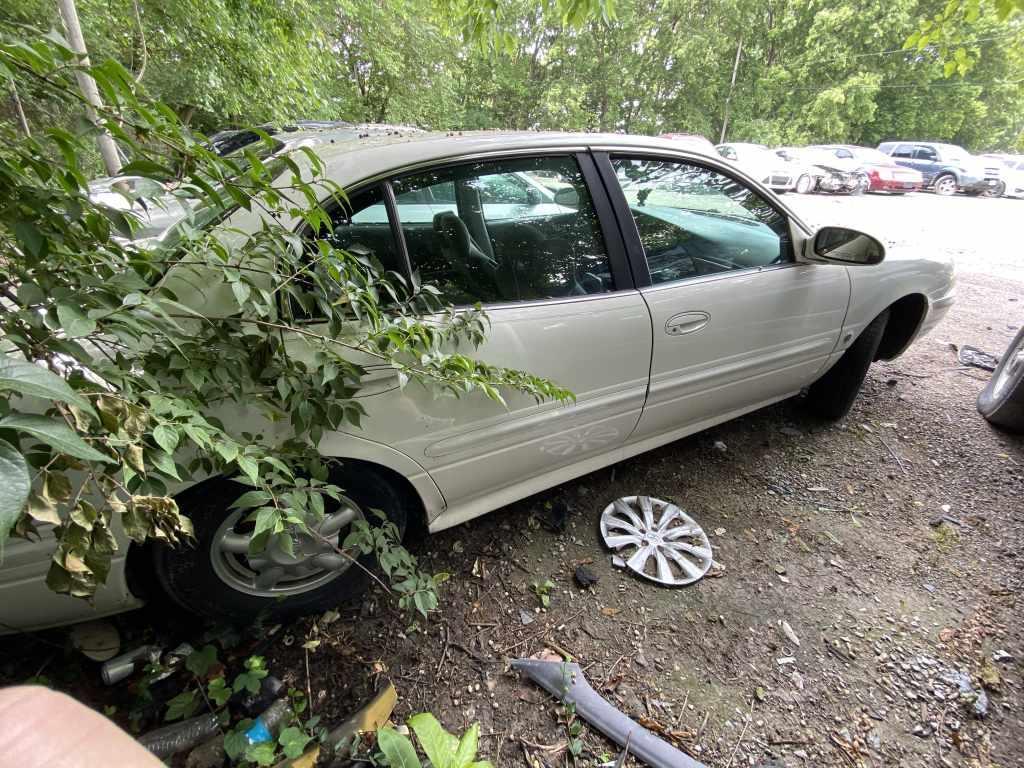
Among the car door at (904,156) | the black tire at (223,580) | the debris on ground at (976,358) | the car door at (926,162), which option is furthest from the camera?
the car door at (904,156)

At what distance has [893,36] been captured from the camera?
824 inches

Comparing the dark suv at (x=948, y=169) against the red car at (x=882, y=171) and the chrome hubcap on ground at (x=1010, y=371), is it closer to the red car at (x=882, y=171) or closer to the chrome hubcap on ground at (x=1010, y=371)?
the red car at (x=882, y=171)

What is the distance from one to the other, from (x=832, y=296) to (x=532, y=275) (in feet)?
5.64

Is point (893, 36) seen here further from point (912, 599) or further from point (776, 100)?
point (912, 599)

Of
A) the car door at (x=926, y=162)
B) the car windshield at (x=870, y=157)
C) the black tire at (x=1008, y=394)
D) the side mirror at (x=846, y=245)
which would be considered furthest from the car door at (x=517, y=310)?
the car door at (x=926, y=162)

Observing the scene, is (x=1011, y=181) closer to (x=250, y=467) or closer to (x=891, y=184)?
(x=891, y=184)

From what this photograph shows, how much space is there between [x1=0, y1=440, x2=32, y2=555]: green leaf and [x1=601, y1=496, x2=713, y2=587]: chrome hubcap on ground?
78.8 inches

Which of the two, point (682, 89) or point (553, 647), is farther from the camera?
point (682, 89)

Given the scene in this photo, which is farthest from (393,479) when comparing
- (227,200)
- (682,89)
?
(682,89)

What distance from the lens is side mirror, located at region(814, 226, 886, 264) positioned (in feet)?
7.59

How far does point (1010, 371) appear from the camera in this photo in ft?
10.3

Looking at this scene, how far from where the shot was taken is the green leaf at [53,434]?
1.93 feet

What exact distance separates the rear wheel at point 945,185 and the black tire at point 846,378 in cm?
1931

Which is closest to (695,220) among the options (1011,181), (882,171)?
(882,171)
